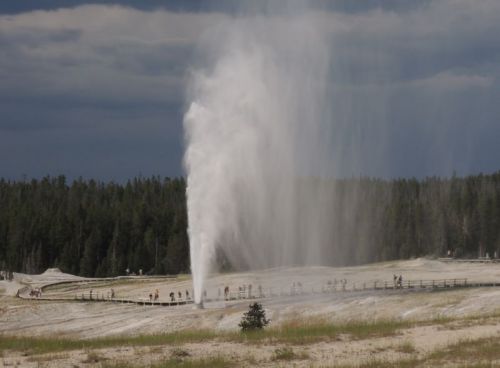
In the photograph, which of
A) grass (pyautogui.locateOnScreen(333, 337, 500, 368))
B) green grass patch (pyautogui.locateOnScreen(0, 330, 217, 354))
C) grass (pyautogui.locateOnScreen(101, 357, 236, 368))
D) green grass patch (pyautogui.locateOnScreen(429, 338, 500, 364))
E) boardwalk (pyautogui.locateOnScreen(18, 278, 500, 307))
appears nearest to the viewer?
grass (pyautogui.locateOnScreen(333, 337, 500, 368))

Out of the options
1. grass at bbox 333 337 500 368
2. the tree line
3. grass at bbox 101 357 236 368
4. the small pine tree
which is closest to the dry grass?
grass at bbox 101 357 236 368

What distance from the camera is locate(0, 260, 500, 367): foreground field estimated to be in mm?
24906

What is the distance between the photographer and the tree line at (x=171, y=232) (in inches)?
4323

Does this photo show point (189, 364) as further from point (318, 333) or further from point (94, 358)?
point (318, 333)

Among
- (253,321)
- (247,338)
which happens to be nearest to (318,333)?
(247,338)

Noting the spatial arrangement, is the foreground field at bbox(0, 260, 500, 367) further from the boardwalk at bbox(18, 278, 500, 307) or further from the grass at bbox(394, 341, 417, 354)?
the boardwalk at bbox(18, 278, 500, 307)

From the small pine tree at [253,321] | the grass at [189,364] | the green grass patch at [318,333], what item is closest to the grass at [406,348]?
the green grass patch at [318,333]

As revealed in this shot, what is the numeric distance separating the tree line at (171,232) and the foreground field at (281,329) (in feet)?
127

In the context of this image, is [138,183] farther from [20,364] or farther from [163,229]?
[20,364]

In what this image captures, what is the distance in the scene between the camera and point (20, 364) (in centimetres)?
→ 2477

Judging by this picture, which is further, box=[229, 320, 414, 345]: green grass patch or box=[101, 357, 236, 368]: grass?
box=[229, 320, 414, 345]: green grass patch

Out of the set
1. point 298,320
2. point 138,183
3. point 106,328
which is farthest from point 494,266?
point 138,183

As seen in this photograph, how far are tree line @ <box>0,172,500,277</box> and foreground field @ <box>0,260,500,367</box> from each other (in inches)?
1521

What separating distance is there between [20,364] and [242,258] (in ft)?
198
